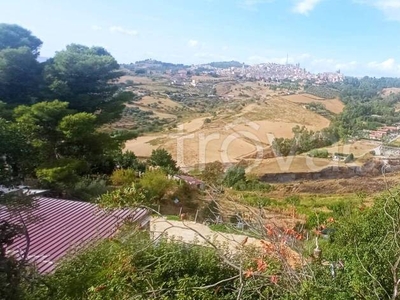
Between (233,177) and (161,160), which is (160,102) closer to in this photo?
(161,160)

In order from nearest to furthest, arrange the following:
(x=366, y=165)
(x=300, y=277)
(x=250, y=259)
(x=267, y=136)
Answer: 1. (x=300, y=277)
2. (x=250, y=259)
3. (x=366, y=165)
4. (x=267, y=136)

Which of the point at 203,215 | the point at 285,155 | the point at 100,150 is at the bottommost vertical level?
the point at 285,155

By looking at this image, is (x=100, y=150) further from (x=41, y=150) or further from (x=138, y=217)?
(x=138, y=217)

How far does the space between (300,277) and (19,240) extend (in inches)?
159

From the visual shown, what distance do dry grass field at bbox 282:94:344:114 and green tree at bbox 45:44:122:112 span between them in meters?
47.7

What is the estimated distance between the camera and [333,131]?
44.3 metres

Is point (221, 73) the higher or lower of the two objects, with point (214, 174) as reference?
higher

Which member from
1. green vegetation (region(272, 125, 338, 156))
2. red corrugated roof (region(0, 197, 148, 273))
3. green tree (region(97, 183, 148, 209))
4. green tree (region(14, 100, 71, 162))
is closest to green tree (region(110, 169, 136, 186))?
green tree (region(14, 100, 71, 162))

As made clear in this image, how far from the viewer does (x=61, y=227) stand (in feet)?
22.4

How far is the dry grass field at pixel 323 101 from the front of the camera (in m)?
60.6

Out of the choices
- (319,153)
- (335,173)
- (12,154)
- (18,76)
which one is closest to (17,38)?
(18,76)

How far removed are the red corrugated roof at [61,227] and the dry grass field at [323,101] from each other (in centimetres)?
5598

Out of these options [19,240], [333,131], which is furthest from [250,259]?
[333,131]

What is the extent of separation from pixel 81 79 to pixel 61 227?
1180cm
